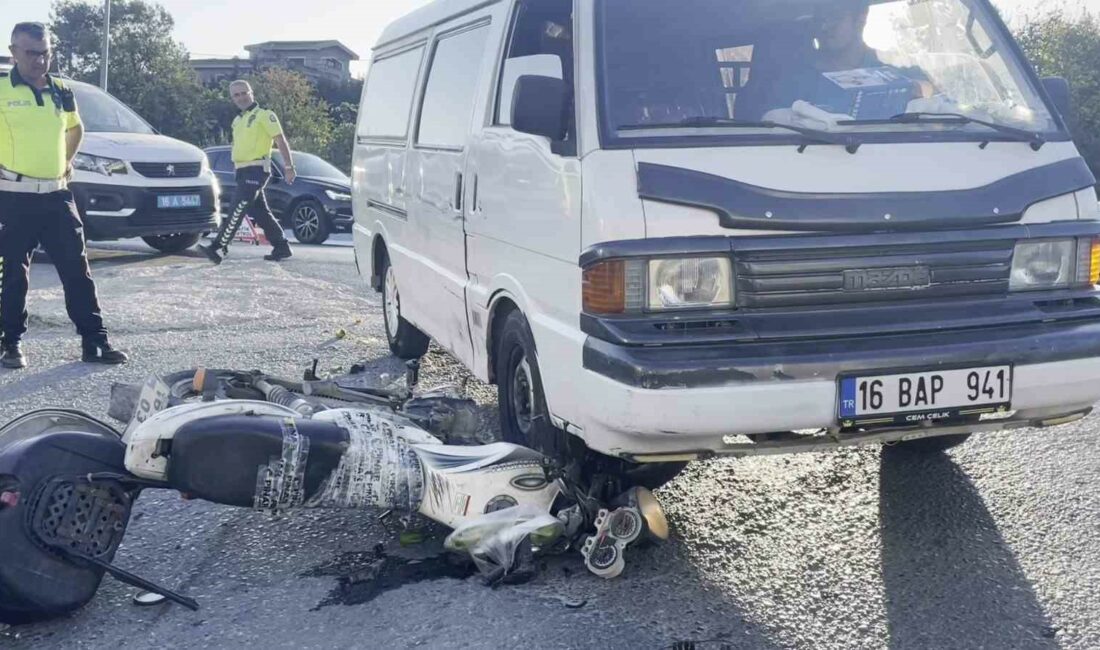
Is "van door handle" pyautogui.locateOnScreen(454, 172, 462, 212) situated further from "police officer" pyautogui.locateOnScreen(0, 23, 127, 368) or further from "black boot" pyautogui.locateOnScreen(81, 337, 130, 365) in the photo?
"black boot" pyautogui.locateOnScreen(81, 337, 130, 365)

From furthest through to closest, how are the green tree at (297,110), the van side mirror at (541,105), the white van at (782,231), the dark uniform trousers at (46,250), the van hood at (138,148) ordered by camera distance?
the green tree at (297,110), the van hood at (138,148), the dark uniform trousers at (46,250), the van side mirror at (541,105), the white van at (782,231)

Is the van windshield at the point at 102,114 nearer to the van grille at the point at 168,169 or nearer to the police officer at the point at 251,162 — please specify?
the van grille at the point at 168,169

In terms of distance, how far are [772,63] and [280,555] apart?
261 centimetres

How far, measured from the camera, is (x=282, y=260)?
500 inches

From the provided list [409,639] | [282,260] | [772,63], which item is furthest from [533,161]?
[282,260]

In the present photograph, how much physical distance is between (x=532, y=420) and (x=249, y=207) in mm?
8879

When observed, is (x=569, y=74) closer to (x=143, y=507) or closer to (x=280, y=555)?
(x=280, y=555)

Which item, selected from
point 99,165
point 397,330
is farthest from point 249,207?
point 397,330

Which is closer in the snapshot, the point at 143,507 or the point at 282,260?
the point at 143,507

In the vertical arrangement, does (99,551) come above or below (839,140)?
below

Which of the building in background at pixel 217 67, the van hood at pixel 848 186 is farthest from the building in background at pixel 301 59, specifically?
the van hood at pixel 848 186

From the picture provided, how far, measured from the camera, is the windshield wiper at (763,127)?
12.4 feet

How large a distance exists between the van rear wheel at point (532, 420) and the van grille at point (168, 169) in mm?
8508

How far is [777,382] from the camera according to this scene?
3.47 metres
